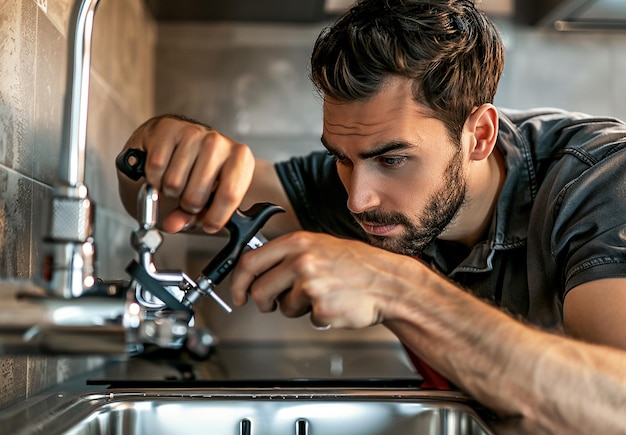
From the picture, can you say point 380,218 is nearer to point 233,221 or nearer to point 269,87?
point 233,221

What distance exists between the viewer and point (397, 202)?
1.16 metres

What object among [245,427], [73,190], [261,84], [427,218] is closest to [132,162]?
[73,190]

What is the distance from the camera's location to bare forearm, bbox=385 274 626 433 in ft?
2.52

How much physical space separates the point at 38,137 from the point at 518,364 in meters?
0.64

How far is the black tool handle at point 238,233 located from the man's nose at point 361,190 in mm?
331

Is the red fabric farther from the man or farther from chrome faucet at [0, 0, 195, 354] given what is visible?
chrome faucet at [0, 0, 195, 354]

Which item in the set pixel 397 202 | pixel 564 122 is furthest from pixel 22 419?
pixel 564 122

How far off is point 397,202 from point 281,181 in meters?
0.34

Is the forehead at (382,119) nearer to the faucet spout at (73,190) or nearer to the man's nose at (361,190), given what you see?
the man's nose at (361,190)

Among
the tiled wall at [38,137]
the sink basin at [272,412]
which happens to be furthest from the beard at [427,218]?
the tiled wall at [38,137]

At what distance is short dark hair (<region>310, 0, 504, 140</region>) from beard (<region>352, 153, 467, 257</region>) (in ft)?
0.24

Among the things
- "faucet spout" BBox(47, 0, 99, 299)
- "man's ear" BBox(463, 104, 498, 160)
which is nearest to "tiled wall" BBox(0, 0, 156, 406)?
"faucet spout" BBox(47, 0, 99, 299)

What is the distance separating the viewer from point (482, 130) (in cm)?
125

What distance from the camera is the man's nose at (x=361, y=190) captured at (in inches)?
44.4
